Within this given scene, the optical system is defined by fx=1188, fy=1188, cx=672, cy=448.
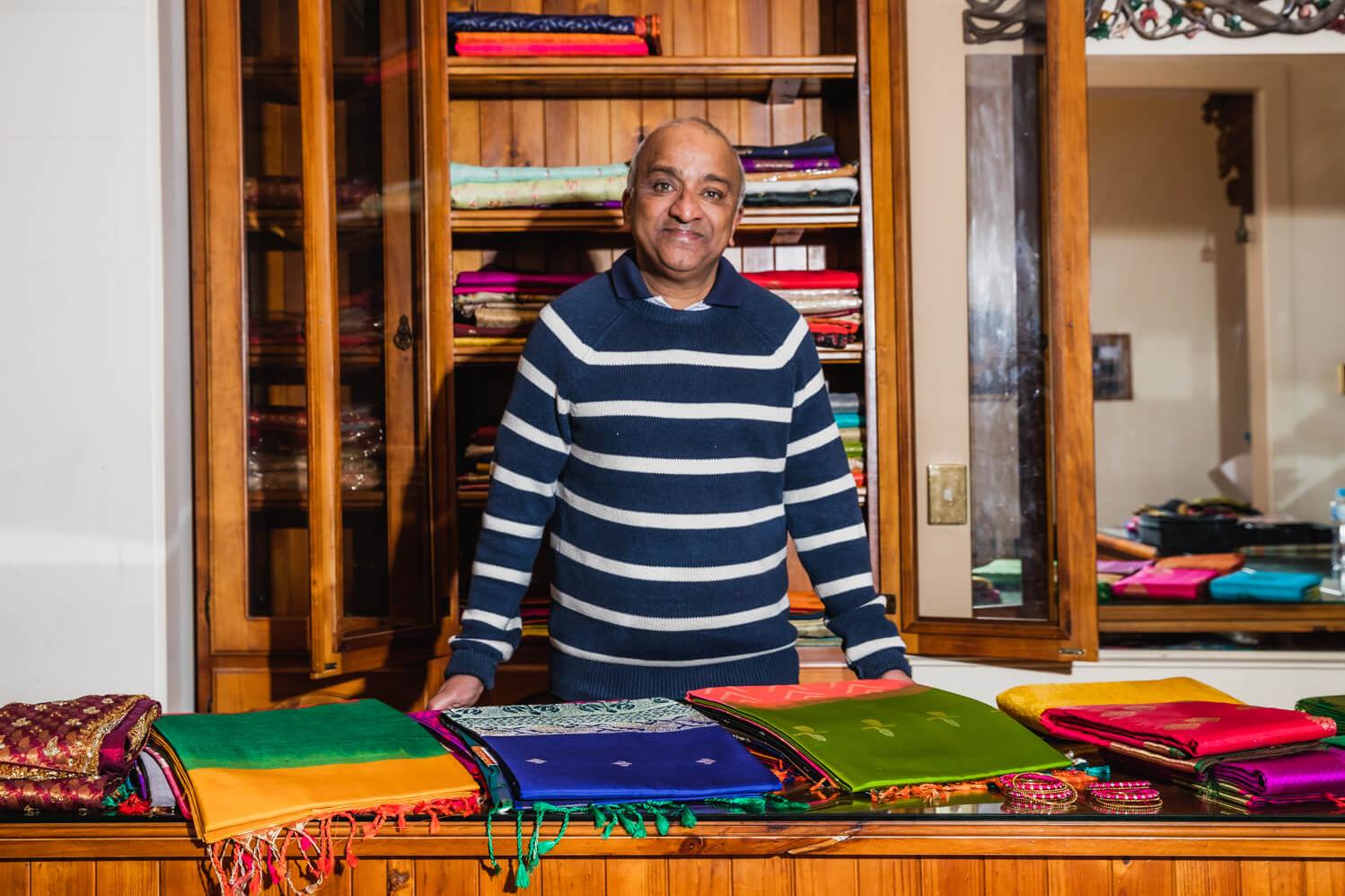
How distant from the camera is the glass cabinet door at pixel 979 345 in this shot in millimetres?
2732

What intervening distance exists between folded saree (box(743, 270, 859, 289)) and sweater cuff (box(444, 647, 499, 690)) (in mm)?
1588

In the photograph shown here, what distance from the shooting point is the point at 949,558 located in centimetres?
283

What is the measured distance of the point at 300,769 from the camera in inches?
41.7

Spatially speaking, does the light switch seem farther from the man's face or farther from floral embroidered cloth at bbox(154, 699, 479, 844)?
floral embroidered cloth at bbox(154, 699, 479, 844)

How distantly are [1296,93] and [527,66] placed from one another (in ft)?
12.5

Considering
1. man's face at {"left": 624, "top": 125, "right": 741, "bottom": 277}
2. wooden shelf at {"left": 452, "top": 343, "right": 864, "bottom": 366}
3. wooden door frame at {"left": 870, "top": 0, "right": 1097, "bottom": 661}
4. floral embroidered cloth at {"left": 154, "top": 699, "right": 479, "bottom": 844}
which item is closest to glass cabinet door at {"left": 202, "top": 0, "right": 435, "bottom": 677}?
wooden shelf at {"left": 452, "top": 343, "right": 864, "bottom": 366}

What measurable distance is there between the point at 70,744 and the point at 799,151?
89.9 inches

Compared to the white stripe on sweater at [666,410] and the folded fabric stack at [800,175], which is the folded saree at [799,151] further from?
the white stripe on sweater at [666,410]

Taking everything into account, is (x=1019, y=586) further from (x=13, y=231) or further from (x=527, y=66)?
(x=13, y=231)

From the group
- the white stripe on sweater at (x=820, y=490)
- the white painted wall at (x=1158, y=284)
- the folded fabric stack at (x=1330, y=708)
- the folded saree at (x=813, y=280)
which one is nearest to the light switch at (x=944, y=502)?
the folded saree at (x=813, y=280)

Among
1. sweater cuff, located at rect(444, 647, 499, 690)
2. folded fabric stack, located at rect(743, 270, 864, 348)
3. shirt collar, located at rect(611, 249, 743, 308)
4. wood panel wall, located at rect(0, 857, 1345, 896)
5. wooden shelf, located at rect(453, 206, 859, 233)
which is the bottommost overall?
wood panel wall, located at rect(0, 857, 1345, 896)

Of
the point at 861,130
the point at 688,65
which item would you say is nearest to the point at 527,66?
the point at 688,65

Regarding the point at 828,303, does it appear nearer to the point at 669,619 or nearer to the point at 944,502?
the point at 944,502

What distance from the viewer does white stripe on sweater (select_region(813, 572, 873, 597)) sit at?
1.72m
